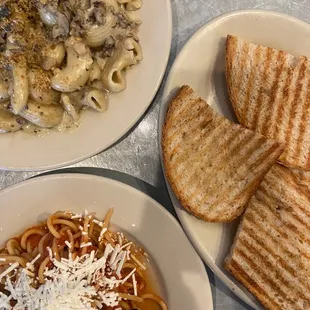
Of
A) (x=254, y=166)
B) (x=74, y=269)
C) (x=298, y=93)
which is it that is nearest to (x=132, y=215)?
(x=74, y=269)

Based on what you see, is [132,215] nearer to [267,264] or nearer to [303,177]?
[267,264]

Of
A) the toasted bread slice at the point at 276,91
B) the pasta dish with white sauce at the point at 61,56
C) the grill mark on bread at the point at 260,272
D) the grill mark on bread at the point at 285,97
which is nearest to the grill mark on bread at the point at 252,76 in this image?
the toasted bread slice at the point at 276,91

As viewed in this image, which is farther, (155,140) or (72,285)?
(155,140)

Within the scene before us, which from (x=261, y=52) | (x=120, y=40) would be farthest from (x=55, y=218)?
(x=261, y=52)

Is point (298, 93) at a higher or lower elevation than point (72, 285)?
higher

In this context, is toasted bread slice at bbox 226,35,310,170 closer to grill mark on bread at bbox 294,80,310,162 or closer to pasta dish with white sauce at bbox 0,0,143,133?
grill mark on bread at bbox 294,80,310,162

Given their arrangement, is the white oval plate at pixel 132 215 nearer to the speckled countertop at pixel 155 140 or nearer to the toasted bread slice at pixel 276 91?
the speckled countertop at pixel 155 140
